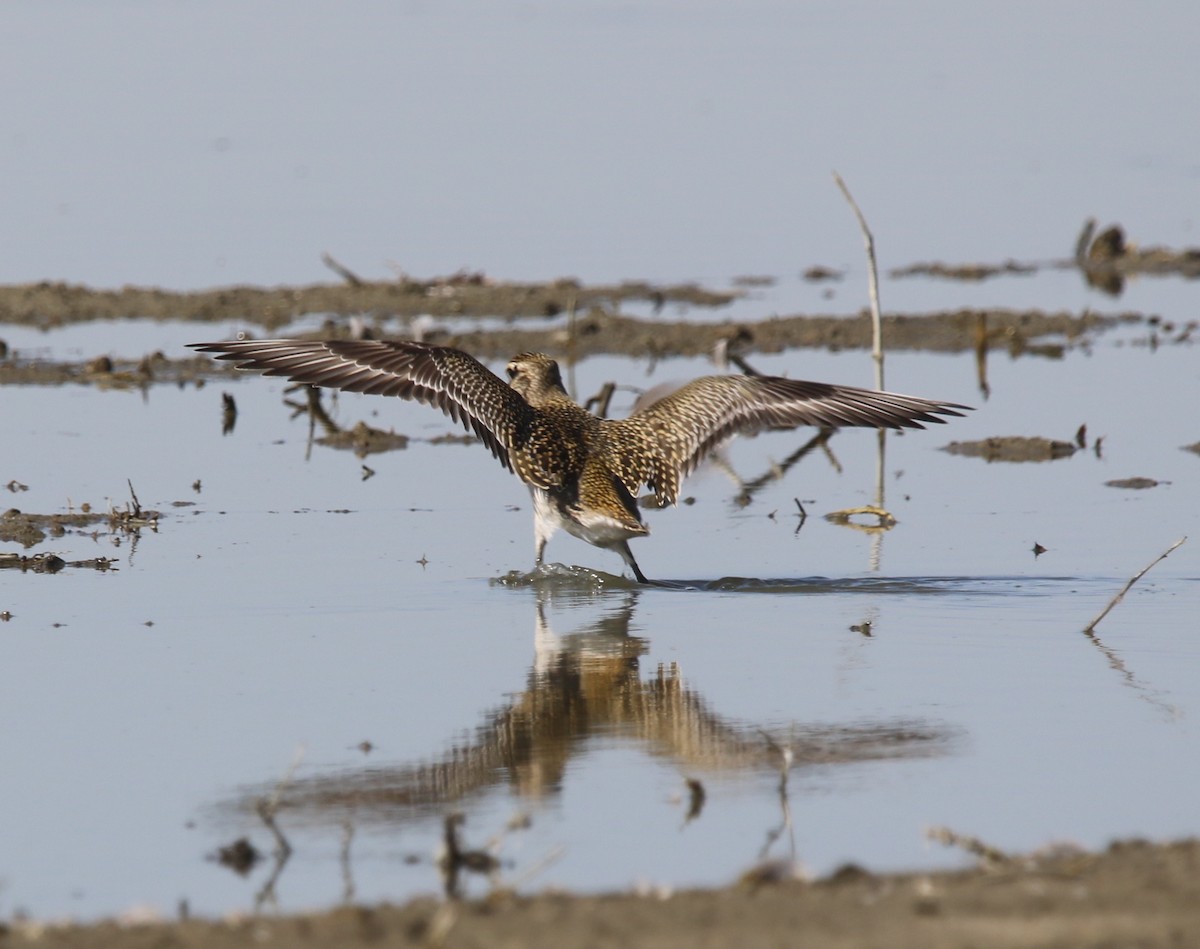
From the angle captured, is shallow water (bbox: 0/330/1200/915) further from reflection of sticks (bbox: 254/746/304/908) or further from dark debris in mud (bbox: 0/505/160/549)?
dark debris in mud (bbox: 0/505/160/549)

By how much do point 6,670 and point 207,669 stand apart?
2.50 ft

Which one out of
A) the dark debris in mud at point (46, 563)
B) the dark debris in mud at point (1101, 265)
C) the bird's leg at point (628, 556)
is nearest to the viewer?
the dark debris in mud at point (46, 563)

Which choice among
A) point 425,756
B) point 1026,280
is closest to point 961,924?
point 425,756

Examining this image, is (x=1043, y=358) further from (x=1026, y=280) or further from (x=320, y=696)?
(x=320, y=696)

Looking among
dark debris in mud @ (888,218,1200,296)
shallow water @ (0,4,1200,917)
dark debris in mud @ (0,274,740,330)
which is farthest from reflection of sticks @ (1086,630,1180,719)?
dark debris in mud @ (888,218,1200,296)

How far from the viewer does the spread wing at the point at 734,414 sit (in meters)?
10.4

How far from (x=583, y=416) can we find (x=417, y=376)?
0.93 metres

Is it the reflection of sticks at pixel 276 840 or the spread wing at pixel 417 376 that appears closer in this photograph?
the reflection of sticks at pixel 276 840

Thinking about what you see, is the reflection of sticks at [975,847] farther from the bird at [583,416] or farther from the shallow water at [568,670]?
the bird at [583,416]

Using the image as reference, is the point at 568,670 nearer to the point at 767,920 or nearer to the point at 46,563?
the point at 46,563

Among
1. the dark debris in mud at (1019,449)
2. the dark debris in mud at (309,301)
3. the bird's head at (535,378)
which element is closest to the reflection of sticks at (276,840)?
the bird's head at (535,378)

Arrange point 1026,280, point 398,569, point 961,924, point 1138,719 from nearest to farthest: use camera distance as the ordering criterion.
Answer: point 961,924
point 1138,719
point 398,569
point 1026,280

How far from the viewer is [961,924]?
4.92 m

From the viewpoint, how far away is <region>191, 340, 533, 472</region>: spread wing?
1015 cm
